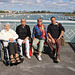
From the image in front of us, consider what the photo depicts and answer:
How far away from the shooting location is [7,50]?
3213mm

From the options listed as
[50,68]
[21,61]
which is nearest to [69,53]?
[50,68]

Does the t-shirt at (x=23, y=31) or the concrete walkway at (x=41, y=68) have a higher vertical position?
the t-shirt at (x=23, y=31)

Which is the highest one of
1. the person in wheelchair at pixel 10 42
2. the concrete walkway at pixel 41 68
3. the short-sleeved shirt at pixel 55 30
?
the short-sleeved shirt at pixel 55 30

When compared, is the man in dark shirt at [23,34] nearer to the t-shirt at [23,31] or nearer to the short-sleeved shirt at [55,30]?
the t-shirt at [23,31]

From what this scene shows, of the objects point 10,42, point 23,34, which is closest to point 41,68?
point 10,42

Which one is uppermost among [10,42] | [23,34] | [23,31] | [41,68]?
[23,31]

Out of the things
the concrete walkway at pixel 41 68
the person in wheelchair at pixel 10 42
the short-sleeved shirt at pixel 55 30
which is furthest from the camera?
the short-sleeved shirt at pixel 55 30

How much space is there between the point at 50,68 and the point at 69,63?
70 centimetres

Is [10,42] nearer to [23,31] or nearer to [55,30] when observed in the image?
[23,31]

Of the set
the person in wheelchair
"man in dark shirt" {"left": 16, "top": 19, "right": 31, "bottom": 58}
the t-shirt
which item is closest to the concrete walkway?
the person in wheelchair

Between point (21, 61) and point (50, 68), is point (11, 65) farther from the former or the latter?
point (50, 68)

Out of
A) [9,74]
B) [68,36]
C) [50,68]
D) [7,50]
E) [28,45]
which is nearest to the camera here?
[9,74]

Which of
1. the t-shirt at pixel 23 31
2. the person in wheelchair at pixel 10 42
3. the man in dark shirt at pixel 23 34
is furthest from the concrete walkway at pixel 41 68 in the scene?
the t-shirt at pixel 23 31

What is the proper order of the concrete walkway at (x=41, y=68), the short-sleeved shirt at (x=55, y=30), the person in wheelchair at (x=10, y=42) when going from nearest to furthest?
the concrete walkway at (x=41, y=68) → the person in wheelchair at (x=10, y=42) → the short-sleeved shirt at (x=55, y=30)
